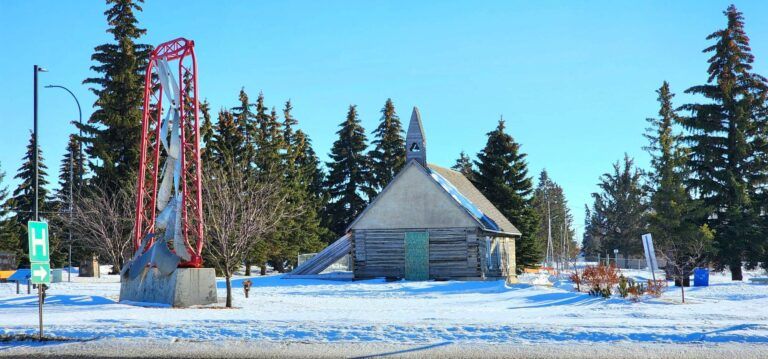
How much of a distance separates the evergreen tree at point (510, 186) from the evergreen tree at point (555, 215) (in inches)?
1595

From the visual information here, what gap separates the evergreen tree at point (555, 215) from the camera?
313 feet

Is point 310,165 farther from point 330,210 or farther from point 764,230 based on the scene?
point 764,230

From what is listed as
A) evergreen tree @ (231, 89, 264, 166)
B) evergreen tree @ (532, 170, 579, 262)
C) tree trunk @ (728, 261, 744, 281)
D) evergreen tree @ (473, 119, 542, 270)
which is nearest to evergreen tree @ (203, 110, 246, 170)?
evergreen tree @ (231, 89, 264, 166)

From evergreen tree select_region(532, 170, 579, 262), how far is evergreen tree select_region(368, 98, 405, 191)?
129 ft

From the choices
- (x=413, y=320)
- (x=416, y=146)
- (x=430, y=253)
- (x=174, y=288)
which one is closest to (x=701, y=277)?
(x=430, y=253)

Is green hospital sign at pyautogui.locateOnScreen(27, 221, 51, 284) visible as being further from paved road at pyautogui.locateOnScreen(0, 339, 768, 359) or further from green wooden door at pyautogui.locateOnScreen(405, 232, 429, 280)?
green wooden door at pyautogui.locateOnScreen(405, 232, 429, 280)

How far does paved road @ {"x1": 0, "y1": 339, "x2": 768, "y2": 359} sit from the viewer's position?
11.4 metres

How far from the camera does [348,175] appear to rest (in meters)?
58.2

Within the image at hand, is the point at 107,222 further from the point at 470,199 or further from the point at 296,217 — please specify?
the point at 470,199

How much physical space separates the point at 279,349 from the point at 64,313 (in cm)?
874

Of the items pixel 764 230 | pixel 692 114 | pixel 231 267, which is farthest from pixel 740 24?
pixel 231 267

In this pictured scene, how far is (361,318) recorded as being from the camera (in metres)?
16.6

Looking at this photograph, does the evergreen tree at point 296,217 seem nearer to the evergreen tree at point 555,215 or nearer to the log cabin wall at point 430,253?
the log cabin wall at point 430,253

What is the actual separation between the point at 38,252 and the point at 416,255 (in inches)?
925
